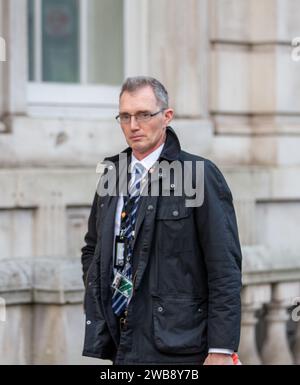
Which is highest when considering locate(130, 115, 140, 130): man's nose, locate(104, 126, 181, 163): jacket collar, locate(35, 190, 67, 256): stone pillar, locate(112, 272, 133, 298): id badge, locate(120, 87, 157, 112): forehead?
locate(120, 87, 157, 112): forehead

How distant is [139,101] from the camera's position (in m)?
5.68

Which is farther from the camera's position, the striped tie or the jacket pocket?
the striped tie

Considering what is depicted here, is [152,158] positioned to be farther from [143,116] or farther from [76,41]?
[76,41]

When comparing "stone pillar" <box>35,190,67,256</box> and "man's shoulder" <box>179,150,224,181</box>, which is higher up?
"man's shoulder" <box>179,150,224,181</box>

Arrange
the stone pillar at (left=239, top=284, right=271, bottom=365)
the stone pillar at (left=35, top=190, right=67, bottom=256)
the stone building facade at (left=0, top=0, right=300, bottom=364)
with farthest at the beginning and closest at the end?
the stone pillar at (left=239, top=284, right=271, bottom=365)
the stone pillar at (left=35, top=190, right=67, bottom=256)
the stone building facade at (left=0, top=0, right=300, bottom=364)

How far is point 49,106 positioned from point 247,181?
5.51 feet

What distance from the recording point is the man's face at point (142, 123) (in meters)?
5.67

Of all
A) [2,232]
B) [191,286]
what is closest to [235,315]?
[191,286]

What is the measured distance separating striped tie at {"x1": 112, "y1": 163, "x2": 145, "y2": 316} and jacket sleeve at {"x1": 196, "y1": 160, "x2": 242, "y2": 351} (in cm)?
30

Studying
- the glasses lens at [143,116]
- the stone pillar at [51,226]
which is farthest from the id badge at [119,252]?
the stone pillar at [51,226]

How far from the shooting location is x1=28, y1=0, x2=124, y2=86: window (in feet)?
30.4

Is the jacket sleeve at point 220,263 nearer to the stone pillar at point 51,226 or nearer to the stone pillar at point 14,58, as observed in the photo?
the stone pillar at point 51,226

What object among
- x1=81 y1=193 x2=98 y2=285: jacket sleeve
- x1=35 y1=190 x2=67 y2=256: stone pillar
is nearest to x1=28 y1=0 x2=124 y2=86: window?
x1=35 y1=190 x2=67 y2=256: stone pillar

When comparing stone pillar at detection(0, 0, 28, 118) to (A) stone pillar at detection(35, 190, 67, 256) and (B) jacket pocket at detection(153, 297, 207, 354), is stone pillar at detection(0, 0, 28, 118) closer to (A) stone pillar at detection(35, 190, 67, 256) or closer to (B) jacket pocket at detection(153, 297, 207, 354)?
(A) stone pillar at detection(35, 190, 67, 256)
